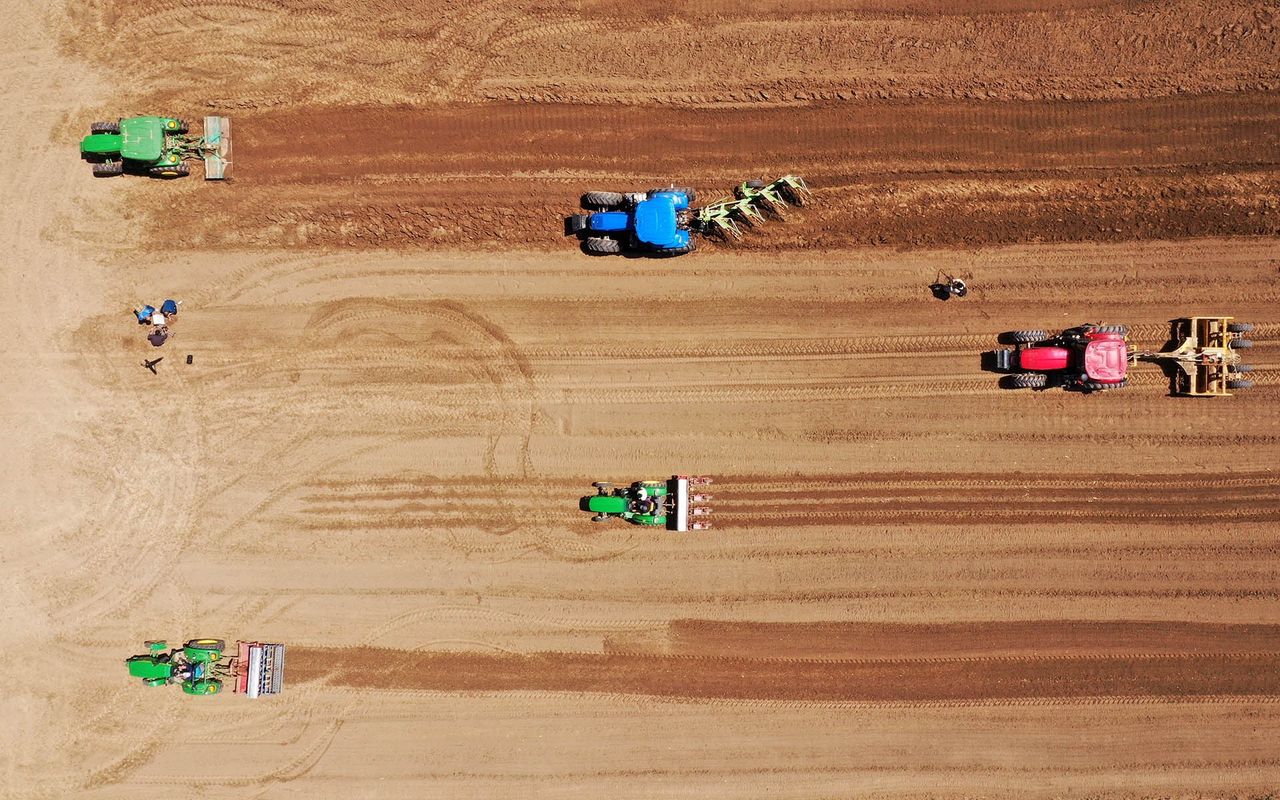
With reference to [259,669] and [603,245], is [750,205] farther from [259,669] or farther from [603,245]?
[259,669]

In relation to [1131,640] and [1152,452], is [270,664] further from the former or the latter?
[1152,452]

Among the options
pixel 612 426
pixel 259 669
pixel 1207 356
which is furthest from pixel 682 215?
pixel 259 669

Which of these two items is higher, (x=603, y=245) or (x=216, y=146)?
(x=216, y=146)

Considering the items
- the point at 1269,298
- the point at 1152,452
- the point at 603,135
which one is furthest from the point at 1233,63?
the point at 603,135

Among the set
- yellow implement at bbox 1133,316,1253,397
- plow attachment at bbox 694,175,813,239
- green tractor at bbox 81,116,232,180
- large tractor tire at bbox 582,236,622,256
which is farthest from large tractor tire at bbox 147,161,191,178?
yellow implement at bbox 1133,316,1253,397

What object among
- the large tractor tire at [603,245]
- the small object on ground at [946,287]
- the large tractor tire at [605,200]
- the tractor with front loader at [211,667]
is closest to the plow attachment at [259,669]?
the tractor with front loader at [211,667]

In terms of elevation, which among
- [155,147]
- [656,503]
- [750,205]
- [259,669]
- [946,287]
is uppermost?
[155,147]

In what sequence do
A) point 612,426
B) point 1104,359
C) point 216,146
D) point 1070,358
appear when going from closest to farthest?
point 1104,359
point 1070,358
point 216,146
point 612,426
